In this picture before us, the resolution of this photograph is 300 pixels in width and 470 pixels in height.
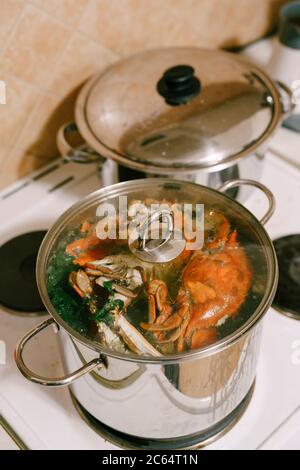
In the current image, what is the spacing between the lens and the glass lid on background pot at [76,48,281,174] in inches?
30.8

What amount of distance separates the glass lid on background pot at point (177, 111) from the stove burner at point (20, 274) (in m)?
0.20

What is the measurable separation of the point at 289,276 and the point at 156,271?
0.97 feet

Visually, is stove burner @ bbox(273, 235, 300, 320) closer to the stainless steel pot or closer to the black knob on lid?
the stainless steel pot

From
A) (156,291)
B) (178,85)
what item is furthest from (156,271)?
(178,85)

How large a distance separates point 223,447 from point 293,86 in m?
0.68

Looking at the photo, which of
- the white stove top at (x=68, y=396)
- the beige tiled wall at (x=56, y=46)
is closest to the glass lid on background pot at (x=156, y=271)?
the white stove top at (x=68, y=396)

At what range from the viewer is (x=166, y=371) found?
539 mm

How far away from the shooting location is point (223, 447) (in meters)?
0.66

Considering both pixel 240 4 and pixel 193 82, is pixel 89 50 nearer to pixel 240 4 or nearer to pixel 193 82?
pixel 193 82

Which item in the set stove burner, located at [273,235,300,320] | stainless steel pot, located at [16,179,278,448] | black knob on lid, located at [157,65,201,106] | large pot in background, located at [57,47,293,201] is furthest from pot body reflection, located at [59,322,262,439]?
black knob on lid, located at [157,65,201,106]

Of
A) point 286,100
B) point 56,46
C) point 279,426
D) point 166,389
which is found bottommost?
point 279,426

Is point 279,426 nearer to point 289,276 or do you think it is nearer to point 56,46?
point 289,276
